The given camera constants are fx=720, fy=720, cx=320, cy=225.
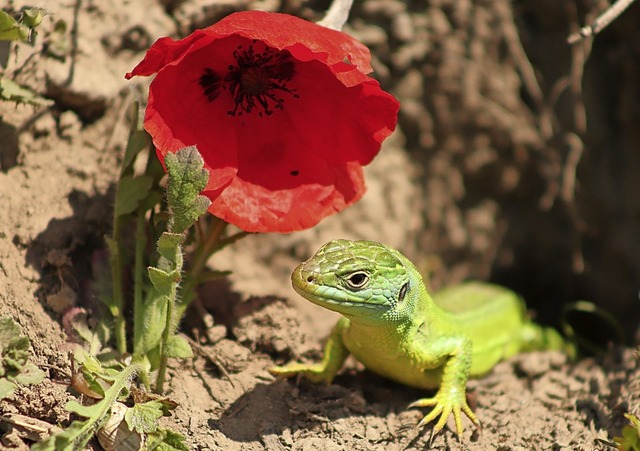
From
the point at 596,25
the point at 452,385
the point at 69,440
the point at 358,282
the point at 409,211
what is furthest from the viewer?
the point at 409,211

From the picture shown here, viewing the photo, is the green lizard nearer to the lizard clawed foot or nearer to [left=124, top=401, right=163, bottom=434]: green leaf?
the lizard clawed foot

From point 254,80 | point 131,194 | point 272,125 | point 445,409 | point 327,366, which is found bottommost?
point 327,366

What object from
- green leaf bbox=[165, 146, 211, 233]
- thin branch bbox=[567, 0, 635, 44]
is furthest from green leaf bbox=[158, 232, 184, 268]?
thin branch bbox=[567, 0, 635, 44]

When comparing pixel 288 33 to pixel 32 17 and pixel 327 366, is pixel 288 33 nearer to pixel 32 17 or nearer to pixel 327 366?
pixel 32 17

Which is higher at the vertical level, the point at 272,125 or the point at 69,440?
the point at 272,125

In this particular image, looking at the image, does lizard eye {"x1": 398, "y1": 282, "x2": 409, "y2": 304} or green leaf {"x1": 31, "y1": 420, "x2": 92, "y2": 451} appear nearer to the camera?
green leaf {"x1": 31, "y1": 420, "x2": 92, "y2": 451}

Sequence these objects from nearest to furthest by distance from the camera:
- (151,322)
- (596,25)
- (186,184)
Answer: (186,184)
(151,322)
(596,25)

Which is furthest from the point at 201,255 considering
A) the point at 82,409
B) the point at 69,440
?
the point at 69,440

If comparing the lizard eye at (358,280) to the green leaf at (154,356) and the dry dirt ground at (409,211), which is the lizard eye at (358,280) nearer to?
the dry dirt ground at (409,211)
